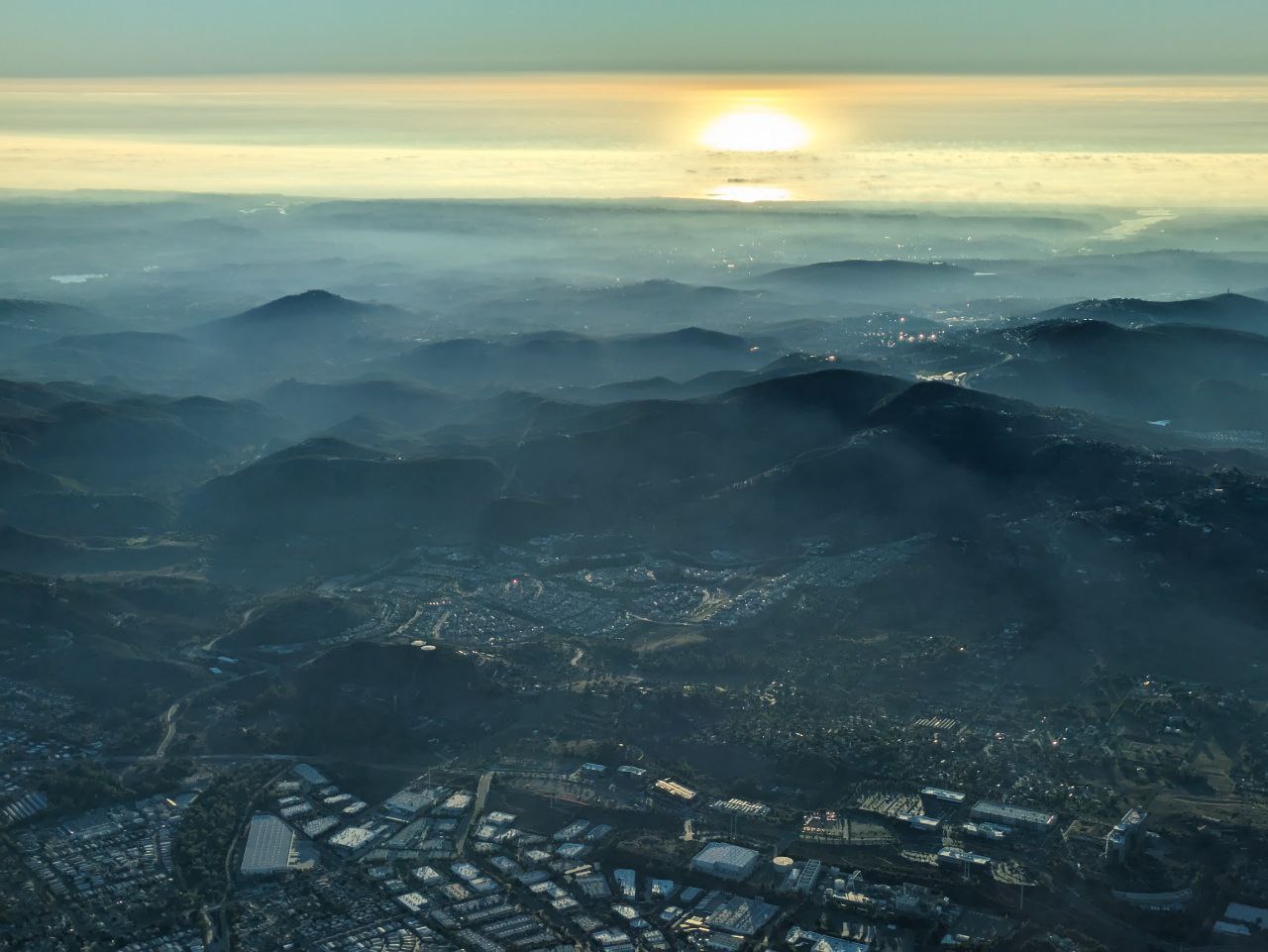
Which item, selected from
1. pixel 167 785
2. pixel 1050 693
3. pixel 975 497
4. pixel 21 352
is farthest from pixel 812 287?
pixel 167 785

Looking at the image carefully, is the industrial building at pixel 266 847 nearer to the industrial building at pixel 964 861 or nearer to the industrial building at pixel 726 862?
the industrial building at pixel 726 862

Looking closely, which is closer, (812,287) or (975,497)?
(975,497)

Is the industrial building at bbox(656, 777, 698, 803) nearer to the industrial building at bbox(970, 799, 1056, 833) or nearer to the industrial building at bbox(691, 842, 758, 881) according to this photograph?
the industrial building at bbox(691, 842, 758, 881)

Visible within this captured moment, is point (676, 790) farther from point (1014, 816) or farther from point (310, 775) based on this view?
point (310, 775)

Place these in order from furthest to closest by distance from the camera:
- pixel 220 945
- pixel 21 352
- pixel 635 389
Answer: pixel 21 352, pixel 635 389, pixel 220 945

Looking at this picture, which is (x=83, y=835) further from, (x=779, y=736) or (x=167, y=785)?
(x=779, y=736)

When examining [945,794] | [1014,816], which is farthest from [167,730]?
[1014,816]
